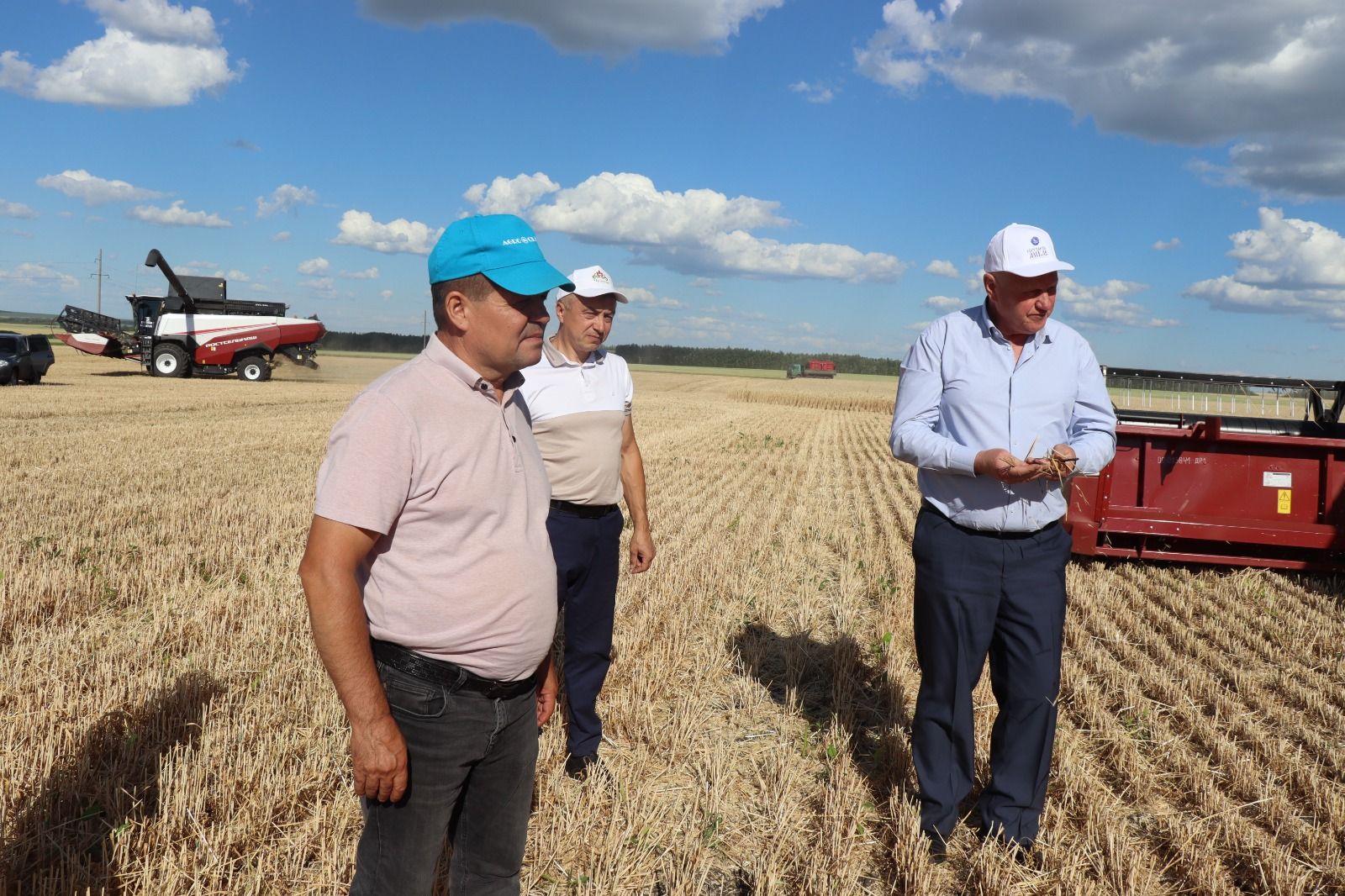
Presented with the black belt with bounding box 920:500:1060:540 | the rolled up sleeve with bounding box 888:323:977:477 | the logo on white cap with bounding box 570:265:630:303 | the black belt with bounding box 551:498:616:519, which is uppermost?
the logo on white cap with bounding box 570:265:630:303

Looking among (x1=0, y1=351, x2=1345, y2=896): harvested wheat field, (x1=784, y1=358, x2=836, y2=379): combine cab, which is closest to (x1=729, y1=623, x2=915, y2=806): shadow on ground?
(x1=0, y1=351, x2=1345, y2=896): harvested wheat field

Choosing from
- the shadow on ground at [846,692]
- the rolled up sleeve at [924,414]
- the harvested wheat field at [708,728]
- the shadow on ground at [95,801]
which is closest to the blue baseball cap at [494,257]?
the rolled up sleeve at [924,414]

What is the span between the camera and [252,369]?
34.1 metres

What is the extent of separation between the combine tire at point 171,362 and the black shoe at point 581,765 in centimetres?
3354

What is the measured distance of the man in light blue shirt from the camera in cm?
340

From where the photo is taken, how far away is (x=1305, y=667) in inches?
231

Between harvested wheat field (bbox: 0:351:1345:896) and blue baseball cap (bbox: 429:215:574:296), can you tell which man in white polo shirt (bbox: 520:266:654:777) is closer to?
harvested wheat field (bbox: 0:351:1345:896)

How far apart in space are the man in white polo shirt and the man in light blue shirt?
1.27 metres

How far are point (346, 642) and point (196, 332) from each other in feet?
115

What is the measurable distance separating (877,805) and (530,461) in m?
2.44

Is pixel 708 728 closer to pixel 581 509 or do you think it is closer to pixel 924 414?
pixel 581 509

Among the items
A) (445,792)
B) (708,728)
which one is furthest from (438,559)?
(708,728)

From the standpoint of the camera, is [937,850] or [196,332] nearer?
[937,850]

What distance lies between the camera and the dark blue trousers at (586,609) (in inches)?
160
